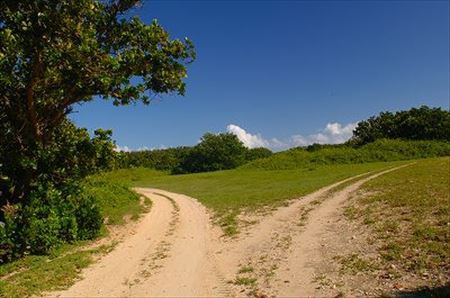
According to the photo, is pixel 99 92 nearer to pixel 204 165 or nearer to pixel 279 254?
pixel 279 254

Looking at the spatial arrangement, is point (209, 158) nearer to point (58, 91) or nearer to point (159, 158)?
point (159, 158)

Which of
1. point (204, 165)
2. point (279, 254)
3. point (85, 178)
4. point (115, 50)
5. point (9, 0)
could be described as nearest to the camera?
point (279, 254)

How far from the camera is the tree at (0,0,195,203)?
54.2 feet

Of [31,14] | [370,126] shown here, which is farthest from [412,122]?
[31,14]

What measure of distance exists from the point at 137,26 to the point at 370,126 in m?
81.7

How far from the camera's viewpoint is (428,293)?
10.5 metres

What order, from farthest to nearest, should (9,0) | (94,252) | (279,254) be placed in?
(94,252) < (9,0) < (279,254)

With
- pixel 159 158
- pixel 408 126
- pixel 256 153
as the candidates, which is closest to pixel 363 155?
pixel 408 126

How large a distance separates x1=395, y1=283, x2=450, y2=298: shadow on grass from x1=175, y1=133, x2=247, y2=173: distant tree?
271ft

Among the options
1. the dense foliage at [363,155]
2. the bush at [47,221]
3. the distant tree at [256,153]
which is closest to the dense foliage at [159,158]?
the distant tree at [256,153]

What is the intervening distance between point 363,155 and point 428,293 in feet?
200

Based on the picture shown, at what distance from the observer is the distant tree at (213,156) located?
9394 cm

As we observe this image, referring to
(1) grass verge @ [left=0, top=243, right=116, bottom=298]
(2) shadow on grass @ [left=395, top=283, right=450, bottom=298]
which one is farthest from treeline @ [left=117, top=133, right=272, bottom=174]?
(2) shadow on grass @ [left=395, top=283, right=450, bottom=298]

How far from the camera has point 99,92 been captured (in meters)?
19.1
